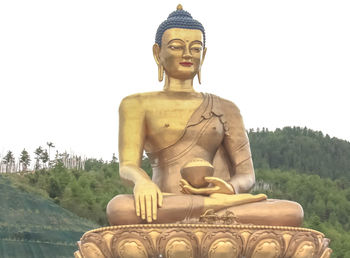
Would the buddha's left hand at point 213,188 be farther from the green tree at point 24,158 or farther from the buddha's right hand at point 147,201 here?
the green tree at point 24,158

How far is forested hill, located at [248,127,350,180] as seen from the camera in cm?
5578

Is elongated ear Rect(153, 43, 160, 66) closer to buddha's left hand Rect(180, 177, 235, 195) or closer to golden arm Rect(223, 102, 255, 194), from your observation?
golden arm Rect(223, 102, 255, 194)

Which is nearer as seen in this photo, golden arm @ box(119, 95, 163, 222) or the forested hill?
golden arm @ box(119, 95, 163, 222)

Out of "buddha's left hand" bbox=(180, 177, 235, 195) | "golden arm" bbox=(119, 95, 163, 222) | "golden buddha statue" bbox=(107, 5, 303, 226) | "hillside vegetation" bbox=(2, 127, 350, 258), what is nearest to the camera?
"buddha's left hand" bbox=(180, 177, 235, 195)

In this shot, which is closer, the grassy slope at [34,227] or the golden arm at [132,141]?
the golden arm at [132,141]

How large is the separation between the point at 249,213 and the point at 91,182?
3796 centimetres

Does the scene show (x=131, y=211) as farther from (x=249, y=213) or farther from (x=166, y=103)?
(x=166, y=103)

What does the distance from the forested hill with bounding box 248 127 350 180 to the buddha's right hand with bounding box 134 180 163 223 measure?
49.3m

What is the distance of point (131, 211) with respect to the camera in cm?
639

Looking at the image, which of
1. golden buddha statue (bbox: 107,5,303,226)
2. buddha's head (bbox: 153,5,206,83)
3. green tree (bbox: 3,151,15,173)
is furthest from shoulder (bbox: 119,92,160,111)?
green tree (bbox: 3,151,15,173)

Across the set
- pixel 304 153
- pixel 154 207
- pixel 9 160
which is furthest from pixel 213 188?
pixel 304 153

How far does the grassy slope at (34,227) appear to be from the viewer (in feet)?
88.0

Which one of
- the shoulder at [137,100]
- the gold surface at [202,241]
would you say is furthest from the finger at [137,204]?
the shoulder at [137,100]

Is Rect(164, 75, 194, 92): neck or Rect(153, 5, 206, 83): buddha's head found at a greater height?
Rect(153, 5, 206, 83): buddha's head
